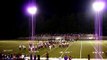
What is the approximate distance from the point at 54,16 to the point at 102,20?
11338 millimetres

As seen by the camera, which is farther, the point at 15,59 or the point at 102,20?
the point at 102,20

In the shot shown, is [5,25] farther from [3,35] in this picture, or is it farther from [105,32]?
[105,32]

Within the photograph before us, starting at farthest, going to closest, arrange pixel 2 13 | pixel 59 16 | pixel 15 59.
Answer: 1. pixel 59 16
2. pixel 2 13
3. pixel 15 59

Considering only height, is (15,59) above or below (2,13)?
below

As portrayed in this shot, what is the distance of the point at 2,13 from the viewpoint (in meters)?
64.0

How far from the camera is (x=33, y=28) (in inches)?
2709

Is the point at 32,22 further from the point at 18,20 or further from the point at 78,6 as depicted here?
the point at 78,6

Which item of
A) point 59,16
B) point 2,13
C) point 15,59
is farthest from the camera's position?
point 59,16

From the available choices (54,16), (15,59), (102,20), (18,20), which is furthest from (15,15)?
(15,59)

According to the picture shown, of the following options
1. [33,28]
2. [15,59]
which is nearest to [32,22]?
[33,28]

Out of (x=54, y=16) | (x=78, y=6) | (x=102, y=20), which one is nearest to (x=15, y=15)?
(x=54, y=16)

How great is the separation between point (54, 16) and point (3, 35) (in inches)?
505

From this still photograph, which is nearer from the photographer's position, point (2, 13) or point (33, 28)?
point (2, 13)

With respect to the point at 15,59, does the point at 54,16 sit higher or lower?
higher
